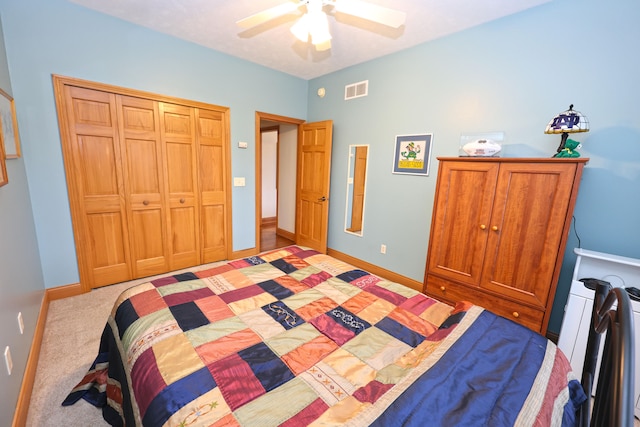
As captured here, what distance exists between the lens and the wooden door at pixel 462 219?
6.74 feet

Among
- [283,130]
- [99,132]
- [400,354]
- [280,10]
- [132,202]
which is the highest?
[280,10]

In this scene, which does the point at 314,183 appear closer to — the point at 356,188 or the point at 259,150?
the point at 356,188

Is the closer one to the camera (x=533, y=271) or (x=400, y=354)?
(x=400, y=354)

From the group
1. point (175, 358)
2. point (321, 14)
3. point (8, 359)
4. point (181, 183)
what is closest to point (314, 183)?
point (181, 183)

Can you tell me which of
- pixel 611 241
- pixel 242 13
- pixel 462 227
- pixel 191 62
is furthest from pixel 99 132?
pixel 611 241

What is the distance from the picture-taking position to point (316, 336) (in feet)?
4.06

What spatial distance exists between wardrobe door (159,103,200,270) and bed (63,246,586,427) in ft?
5.90

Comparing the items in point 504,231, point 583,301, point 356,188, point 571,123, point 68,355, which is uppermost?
point 571,123

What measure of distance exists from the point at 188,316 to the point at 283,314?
471 mm

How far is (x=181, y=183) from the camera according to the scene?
323 cm

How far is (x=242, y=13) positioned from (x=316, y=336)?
2.76 meters

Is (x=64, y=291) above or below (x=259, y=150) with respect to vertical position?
below

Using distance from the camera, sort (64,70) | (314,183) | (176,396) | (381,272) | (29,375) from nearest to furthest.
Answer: (176,396) < (29,375) < (64,70) < (381,272) < (314,183)

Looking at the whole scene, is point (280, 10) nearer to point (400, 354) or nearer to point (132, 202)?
point (400, 354)
